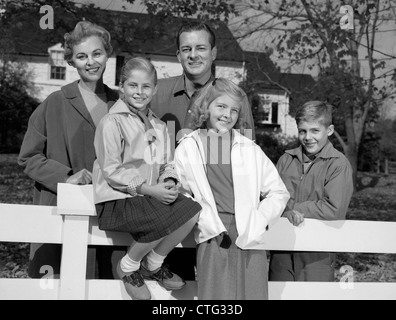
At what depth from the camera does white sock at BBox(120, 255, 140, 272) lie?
289 centimetres

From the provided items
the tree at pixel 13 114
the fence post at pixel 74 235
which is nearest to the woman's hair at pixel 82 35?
the fence post at pixel 74 235

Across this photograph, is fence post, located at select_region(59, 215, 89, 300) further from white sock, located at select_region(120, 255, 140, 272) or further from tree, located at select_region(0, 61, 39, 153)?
tree, located at select_region(0, 61, 39, 153)

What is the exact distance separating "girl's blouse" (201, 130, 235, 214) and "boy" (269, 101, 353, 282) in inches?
30.3

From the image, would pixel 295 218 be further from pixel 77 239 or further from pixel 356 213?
pixel 356 213

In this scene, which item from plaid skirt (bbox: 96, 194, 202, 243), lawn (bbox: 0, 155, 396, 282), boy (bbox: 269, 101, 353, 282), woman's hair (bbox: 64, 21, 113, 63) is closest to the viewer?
plaid skirt (bbox: 96, 194, 202, 243)

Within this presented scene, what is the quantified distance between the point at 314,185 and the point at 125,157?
1.49 metres

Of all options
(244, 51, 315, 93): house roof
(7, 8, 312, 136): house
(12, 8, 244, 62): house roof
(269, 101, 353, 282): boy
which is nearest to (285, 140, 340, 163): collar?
(269, 101, 353, 282): boy

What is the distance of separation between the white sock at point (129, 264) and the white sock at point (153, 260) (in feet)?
0.19

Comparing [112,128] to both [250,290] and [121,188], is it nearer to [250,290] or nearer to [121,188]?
[121,188]

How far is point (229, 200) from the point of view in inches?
115

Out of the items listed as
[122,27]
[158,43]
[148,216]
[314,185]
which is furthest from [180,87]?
[158,43]

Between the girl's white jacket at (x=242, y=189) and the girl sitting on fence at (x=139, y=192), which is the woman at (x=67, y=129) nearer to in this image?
the girl sitting on fence at (x=139, y=192)

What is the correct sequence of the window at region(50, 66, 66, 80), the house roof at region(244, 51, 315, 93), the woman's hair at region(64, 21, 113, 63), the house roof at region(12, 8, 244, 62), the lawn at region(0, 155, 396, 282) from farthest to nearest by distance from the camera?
1. the window at region(50, 66, 66, 80)
2. the house roof at region(244, 51, 315, 93)
3. the house roof at region(12, 8, 244, 62)
4. the lawn at region(0, 155, 396, 282)
5. the woman's hair at region(64, 21, 113, 63)

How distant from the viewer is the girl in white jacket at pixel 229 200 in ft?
9.37
